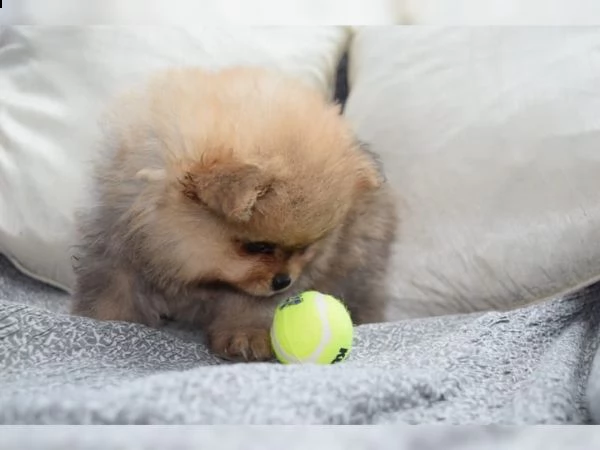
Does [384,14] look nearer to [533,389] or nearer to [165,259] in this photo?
[165,259]

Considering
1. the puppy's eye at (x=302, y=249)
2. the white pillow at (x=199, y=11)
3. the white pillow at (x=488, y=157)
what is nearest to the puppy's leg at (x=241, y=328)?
the puppy's eye at (x=302, y=249)

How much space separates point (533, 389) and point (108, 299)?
2.48 ft

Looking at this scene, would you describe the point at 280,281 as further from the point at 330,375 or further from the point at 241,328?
the point at 330,375

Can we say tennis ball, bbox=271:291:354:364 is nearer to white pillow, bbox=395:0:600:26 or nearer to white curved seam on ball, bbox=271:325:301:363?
white curved seam on ball, bbox=271:325:301:363

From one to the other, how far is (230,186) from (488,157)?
0.61m

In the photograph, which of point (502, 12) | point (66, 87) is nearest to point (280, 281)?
point (502, 12)

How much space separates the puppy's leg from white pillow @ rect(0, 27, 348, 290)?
1.35 feet

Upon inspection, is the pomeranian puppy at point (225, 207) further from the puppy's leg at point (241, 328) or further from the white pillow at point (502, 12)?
the white pillow at point (502, 12)

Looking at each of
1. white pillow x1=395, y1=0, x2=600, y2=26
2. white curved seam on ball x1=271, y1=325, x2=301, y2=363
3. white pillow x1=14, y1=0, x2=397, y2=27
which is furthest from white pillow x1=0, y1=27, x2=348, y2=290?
white curved seam on ball x1=271, y1=325, x2=301, y2=363

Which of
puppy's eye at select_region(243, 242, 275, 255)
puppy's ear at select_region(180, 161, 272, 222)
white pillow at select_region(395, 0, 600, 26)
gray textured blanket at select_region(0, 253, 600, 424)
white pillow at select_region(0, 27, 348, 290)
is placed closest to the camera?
gray textured blanket at select_region(0, 253, 600, 424)

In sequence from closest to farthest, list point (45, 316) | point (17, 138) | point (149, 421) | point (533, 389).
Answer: point (149, 421) < point (533, 389) < point (45, 316) < point (17, 138)

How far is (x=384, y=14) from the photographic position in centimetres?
151

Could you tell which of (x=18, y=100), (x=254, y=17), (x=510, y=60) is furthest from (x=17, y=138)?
(x=510, y=60)

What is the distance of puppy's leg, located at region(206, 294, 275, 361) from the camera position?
51.5 inches
